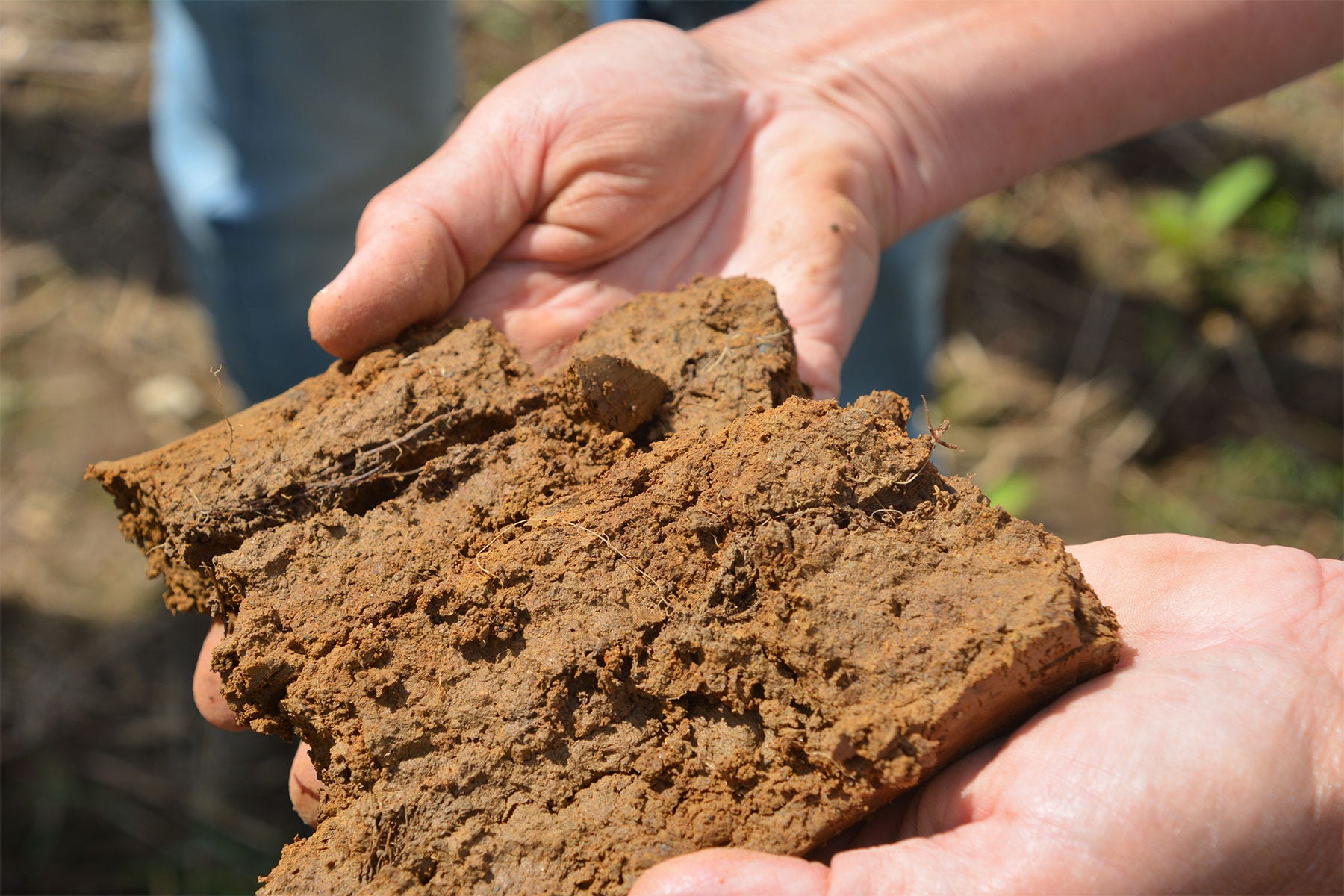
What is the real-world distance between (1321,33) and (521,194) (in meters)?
2.20

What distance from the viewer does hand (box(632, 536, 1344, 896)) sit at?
1432mm

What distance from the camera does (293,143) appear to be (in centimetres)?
346

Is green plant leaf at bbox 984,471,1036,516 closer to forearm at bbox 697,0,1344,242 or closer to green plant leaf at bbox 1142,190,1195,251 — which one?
forearm at bbox 697,0,1344,242

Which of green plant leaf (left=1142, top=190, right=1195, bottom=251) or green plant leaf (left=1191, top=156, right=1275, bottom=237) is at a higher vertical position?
green plant leaf (left=1191, top=156, right=1275, bottom=237)

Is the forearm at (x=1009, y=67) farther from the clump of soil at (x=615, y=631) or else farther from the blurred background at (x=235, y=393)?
the blurred background at (x=235, y=393)

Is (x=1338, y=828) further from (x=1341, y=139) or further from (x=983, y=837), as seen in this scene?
(x=1341, y=139)

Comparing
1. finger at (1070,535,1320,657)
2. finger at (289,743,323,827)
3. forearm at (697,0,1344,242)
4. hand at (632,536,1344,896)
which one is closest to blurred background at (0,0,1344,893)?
forearm at (697,0,1344,242)

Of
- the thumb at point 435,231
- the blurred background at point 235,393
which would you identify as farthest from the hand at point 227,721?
the blurred background at point 235,393

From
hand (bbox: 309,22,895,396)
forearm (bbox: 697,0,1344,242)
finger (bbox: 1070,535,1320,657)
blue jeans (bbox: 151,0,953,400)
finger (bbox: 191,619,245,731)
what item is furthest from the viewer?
blue jeans (bbox: 151,0,953,400)

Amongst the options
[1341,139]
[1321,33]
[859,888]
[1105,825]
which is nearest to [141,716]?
[859,888]

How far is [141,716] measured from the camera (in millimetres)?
3768

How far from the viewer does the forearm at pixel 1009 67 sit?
107 inches

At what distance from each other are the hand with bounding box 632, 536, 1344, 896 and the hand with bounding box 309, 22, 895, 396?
113 cm

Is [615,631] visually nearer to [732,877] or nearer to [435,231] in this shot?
[732,877]
